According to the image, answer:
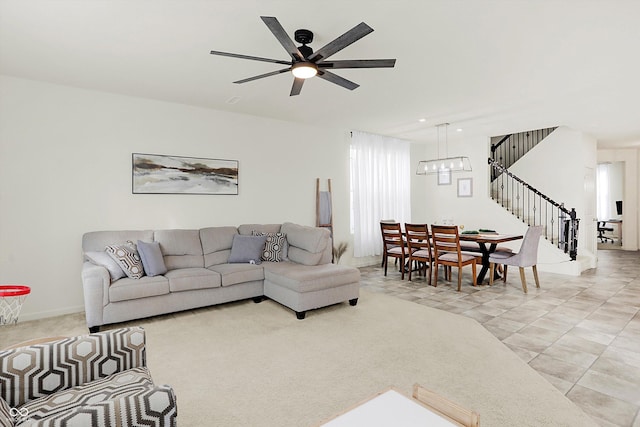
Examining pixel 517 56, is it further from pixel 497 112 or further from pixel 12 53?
pixel 12 53

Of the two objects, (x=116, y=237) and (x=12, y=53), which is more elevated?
(x=12, y=53)

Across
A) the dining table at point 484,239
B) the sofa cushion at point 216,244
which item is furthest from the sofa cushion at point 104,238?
the dining table at point 484,239

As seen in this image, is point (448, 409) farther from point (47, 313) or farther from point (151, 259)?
point (47, 313)

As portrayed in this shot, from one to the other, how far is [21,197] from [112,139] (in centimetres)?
118

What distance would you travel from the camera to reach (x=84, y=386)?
1642 millimetres

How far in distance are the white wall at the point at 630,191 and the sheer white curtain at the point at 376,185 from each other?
6012 mm

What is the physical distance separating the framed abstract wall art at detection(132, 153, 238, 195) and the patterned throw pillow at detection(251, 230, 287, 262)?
1002 millimetres

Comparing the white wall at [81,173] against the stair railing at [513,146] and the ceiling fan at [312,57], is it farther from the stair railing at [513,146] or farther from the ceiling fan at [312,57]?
the stair railing at [513,146]

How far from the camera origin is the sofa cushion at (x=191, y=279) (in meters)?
3.97

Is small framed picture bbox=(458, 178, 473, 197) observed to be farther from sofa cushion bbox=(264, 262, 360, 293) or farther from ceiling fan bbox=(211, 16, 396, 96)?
ceiling fan bbox=(211, 16, 396, 96)

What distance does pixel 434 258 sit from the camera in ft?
18.0

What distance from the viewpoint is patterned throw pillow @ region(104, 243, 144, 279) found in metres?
3.85

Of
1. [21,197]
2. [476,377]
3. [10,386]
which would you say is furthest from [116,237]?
[476,377]

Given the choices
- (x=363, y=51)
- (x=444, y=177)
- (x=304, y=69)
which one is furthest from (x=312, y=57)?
(x=444, y=177)
